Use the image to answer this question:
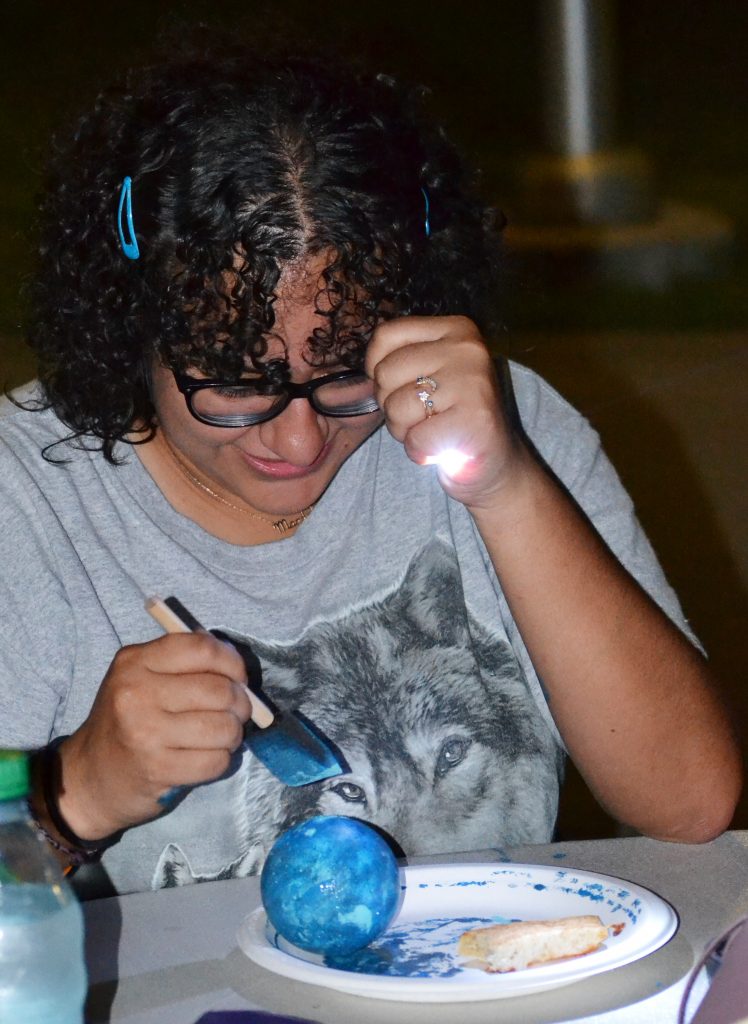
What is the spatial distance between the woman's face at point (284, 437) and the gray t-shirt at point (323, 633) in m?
0.09

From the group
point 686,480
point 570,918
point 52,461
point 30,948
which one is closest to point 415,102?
point 52,461

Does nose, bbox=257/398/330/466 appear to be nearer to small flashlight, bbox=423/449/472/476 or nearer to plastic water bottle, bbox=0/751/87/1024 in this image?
small flashlight, bbox=423/449/472/476

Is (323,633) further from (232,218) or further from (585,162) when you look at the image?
(585,162)

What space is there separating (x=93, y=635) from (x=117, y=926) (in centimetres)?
32

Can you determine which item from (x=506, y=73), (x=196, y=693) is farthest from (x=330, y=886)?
(x=506, y=73)

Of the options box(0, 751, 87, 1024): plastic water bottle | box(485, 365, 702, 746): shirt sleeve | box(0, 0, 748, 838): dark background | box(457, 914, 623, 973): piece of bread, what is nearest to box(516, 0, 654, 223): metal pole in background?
box(0, 0, 748, 838): dark background

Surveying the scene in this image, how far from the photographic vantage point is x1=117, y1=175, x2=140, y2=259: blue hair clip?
120 centimetres

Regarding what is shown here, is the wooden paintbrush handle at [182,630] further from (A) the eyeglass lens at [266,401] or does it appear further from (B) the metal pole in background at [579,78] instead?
(B) the metal pole in background at [579,78]

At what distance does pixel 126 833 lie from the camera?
1.26m

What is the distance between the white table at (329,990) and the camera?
88cm

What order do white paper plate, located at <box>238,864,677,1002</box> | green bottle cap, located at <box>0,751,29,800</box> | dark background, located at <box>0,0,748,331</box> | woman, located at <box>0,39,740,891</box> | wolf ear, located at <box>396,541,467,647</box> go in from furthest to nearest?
dark background, located at <box>0,0,748,331</box> < wolf ear, located at <box>396,541,467,647</box> < woman, located at <box>0,39,740,891</box> < white paper plate, located at <box>238,864,677,1002</box> < green bottle cap, located at <box>0,751,29,800</box>

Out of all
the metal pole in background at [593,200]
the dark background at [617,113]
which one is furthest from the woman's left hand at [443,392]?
the metal pole in background at [593,200]

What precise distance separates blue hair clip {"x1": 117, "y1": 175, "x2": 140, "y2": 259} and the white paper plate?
22.3 inches

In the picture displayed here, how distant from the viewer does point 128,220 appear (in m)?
1.20
